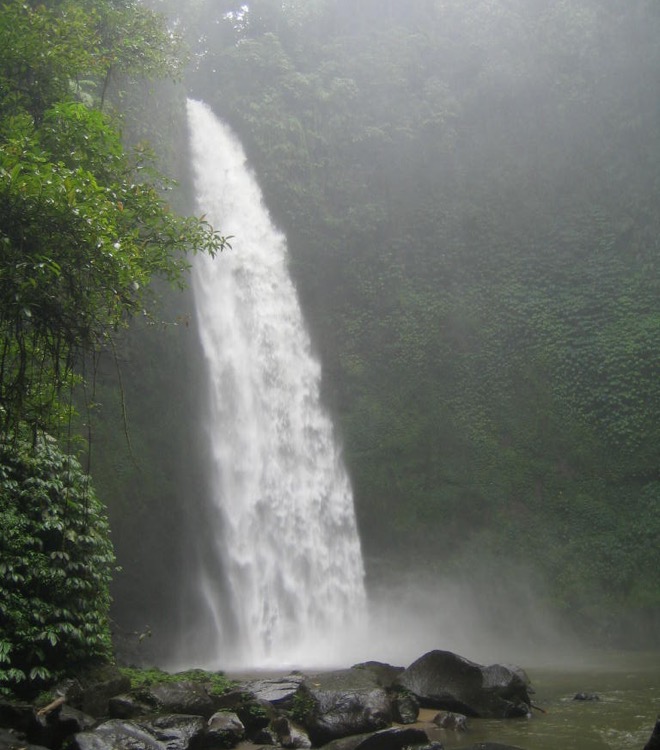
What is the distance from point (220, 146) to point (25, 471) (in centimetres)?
1318

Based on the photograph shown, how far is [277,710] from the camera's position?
6.91m

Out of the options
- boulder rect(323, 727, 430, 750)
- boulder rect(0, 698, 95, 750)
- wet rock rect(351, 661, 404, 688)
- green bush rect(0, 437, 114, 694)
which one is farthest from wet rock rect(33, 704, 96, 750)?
wet rock rect(351, 661, 404, 688)

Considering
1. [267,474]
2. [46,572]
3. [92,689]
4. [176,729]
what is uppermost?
[267,474]

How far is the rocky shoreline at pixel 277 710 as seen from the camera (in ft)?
18.4

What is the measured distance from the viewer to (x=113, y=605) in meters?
12.5

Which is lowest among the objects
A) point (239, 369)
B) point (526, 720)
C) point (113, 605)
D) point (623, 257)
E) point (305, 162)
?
point (526, 720)

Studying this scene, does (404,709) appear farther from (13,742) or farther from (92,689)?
(13,742)

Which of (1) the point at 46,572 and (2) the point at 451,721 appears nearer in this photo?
(2) the point at 451,721

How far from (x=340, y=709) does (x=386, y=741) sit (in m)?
0.80

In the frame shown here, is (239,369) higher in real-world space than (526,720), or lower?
higher

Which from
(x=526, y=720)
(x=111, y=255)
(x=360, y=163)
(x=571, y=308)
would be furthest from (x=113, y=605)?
(x=360, y=163)

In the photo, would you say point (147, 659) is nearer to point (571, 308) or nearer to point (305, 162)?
point (571, 308)

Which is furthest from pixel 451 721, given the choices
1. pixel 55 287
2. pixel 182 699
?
pixel 55 287

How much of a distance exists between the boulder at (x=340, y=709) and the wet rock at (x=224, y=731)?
1.95ft
